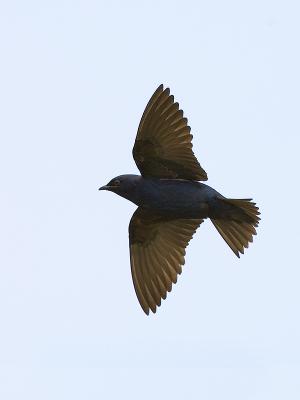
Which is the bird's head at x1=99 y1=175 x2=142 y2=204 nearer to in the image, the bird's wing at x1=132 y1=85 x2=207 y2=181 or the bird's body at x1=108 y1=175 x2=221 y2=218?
the bird's body at x1=108 y1=175 x2=221 y2=218

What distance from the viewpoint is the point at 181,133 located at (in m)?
11.9

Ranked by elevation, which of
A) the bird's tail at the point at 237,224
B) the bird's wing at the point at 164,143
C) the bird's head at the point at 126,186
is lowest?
the bird's tail at the point at 237,224

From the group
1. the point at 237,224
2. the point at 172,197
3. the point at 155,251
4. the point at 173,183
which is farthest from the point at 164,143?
the point at 155,251

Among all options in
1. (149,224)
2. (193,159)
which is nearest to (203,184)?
(193,159)

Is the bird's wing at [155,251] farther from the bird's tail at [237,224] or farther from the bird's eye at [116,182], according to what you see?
the bird's eye at [116,182]

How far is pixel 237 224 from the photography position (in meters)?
12.1

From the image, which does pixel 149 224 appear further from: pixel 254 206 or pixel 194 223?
pixel 254 206

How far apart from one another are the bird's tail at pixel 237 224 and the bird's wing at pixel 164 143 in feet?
1.23

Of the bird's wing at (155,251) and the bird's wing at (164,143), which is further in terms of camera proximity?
the bird's wing at (155,251)

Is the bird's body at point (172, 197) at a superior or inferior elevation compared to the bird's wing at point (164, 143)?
inferior

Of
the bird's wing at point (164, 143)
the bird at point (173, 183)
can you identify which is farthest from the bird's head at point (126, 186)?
the bird's wing at point (164, 143)

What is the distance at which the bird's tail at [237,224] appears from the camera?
11922mm

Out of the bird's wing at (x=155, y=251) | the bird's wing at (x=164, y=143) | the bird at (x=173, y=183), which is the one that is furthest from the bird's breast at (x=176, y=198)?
the bird's wing at (x=155, y=251)

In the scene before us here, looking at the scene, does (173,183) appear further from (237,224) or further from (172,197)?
(237,224)
